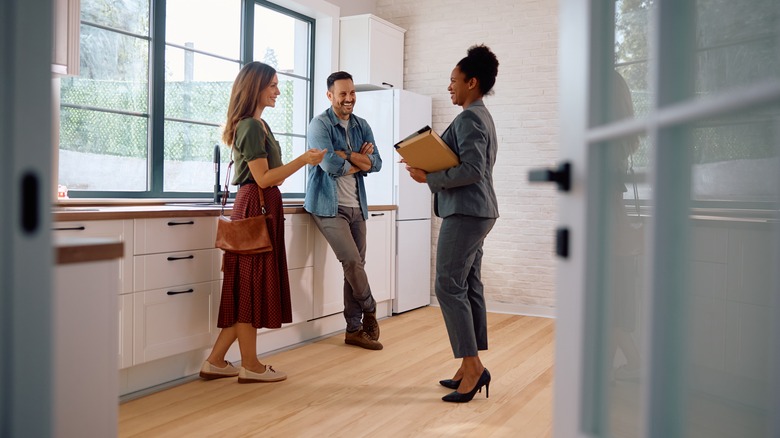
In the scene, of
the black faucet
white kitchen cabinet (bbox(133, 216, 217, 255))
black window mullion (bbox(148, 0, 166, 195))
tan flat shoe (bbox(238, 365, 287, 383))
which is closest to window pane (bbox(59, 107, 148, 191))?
black window mullion (bbox(148, 0, 166, 195))

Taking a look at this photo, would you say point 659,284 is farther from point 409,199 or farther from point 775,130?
point 409,199

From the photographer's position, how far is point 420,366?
355 cm

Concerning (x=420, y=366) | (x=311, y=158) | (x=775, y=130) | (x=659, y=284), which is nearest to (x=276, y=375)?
(x=420, y=366)

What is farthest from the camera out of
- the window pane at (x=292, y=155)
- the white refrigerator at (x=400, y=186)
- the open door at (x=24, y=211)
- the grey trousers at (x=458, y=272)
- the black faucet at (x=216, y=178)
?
the window pane at (x=292, y=155)

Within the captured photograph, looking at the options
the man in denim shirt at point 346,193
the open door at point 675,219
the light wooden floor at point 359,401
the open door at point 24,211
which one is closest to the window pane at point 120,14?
the man in denim shirt at point 346,193

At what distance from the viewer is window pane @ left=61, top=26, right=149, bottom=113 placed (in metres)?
3.55

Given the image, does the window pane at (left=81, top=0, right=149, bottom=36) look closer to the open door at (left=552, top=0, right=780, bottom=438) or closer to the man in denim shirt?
the man in denim shirt

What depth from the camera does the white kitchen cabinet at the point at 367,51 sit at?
17.2 ft

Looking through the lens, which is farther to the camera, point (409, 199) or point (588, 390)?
point (409, 199)

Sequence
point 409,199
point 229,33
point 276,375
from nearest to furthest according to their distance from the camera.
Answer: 1. point 276,375
2. point 229,33
3. point 409,199

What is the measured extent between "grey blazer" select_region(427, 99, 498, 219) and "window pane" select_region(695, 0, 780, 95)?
2.11 m

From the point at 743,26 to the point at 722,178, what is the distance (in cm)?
15

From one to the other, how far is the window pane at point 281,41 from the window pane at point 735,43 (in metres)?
4.47

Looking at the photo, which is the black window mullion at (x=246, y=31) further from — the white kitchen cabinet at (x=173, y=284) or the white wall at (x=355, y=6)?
the white kitchen cabinet at (x=173, y=284)
